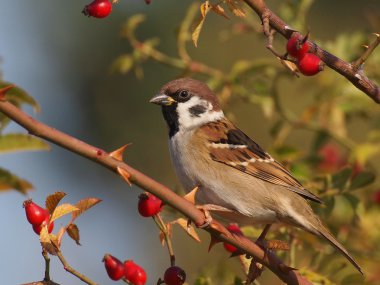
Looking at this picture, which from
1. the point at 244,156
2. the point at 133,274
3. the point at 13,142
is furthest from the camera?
the point at 244,156

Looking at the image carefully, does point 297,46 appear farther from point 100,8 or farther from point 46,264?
point 46,264

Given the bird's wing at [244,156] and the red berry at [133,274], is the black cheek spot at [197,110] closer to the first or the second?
the bird's wing at [244,156]

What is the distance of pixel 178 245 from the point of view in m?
5.89

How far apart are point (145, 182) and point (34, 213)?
0.42 meters

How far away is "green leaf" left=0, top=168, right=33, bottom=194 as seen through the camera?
259 cm

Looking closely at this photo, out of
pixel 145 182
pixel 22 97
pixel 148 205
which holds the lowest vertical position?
pixel 148 205

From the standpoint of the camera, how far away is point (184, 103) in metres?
→ 3.28

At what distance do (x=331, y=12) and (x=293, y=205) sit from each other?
4.11 meters

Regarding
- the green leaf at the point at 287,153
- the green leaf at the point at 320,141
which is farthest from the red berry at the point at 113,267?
the green leaf at the point at 320,141

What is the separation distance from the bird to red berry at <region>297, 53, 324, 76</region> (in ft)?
2.74

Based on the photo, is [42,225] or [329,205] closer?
[42,225]

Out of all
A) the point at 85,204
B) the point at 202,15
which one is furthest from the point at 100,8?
the point at 85,204

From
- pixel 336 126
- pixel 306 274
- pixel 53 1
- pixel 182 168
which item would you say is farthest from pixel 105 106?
pixel 306 274

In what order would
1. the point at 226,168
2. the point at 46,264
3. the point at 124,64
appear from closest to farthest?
the point at 46,264, the point at 226,168, the point at 124,64
